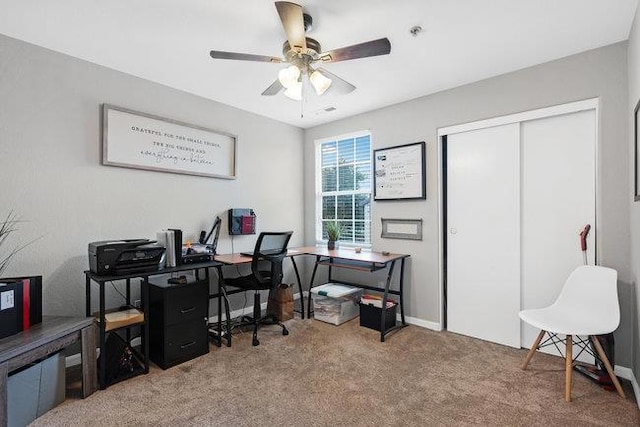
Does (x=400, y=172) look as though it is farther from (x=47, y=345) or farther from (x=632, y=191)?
(x=47, y=345)

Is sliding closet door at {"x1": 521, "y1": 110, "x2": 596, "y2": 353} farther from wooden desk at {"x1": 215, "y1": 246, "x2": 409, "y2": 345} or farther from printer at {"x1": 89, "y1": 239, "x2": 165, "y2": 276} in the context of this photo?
printer at {"x1": 89, "y1": 239, "x2": 165, "y2": 276}

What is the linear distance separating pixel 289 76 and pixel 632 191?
2.47 meters

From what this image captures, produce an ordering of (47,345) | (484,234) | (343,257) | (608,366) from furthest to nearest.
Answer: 1. (343,257)
2. (484,234)
3. (608,366)
4. (47,345)

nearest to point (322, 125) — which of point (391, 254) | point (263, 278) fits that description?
point (391, 254)

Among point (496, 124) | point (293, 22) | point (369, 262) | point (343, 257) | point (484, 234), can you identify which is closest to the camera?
point (293, 22)

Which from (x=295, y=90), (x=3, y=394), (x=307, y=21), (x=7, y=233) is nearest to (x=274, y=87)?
(x=295, y=90)

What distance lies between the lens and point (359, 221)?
4.15 metres

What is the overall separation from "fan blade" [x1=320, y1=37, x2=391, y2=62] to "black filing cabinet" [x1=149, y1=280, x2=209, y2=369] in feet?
6.74

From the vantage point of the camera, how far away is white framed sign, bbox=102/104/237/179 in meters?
2.76

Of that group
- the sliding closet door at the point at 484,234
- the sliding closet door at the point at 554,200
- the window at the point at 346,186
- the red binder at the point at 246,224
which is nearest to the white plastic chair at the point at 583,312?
the sliding closet door at the point at 554,200

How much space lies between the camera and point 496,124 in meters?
2.93

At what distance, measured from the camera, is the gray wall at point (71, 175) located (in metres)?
2.31

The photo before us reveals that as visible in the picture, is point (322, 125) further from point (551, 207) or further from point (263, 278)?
point (551, 207)

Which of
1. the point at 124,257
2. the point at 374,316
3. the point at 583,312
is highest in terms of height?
the point at 124,257
